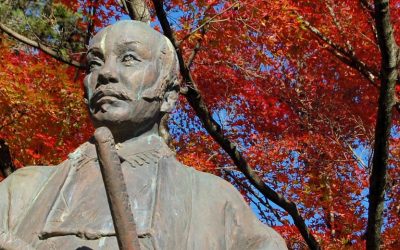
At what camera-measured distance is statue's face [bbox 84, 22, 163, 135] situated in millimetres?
3059

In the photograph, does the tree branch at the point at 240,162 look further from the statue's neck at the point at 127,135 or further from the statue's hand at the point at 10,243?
the statue's hand at the point at 10,243

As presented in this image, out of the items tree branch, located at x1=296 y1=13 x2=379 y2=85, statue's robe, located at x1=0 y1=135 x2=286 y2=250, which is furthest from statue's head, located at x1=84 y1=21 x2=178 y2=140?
tree branch, located at x1=296 y1=13 x2=379 y2=85

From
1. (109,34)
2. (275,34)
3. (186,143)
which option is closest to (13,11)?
(186,143)

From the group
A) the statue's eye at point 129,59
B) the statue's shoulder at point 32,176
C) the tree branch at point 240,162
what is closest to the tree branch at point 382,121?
the tree branch at point 240,162

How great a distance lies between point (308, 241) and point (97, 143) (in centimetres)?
678

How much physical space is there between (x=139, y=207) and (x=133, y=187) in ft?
0.39

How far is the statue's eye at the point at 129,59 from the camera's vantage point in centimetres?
315

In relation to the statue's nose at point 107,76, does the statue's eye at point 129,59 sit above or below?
above

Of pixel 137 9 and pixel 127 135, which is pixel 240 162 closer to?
pixel 137 9

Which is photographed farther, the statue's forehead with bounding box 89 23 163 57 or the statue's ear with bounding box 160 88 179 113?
the statue's ear with bounding box 160 88 179 113

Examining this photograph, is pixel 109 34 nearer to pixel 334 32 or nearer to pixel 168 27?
pixel 168 27

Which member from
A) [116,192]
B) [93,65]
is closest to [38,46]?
[93,65]

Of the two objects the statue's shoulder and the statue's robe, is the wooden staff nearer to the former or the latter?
the statue's robe

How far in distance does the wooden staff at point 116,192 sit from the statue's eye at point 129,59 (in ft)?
2.28
